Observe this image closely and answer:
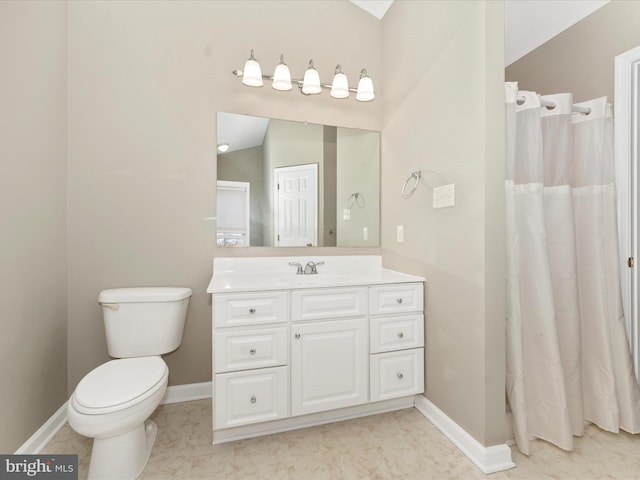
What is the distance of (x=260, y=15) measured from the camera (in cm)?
212

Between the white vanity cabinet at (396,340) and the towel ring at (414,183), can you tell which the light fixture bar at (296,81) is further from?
the white vanity cabinet at (396,340)

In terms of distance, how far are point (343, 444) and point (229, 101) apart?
86.2 inches

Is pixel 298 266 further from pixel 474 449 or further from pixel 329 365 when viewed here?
pixel 474 449

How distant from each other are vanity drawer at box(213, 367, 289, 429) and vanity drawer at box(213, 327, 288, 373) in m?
0.04

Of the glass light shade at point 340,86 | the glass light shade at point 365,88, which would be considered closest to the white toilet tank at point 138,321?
the glass light shade at point 340,86

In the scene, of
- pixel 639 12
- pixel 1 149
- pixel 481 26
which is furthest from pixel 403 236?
pixel 1 149

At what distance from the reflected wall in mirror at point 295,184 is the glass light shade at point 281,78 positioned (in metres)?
0.25

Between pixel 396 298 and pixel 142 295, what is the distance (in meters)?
1.44

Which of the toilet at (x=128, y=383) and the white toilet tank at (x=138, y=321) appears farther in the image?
the white toilet tank at (x=138, y=321)

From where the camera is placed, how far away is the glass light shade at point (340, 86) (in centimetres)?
211

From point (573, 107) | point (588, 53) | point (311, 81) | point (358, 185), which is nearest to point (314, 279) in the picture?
point (358, 185)

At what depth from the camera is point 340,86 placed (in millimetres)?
2109

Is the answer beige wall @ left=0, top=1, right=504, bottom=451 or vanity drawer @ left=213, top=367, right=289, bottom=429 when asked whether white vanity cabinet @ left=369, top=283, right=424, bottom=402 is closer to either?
beige wall @ left=0, top=1, right=504, bottom=451

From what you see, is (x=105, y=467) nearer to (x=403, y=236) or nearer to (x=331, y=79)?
(x=403, y=236)
